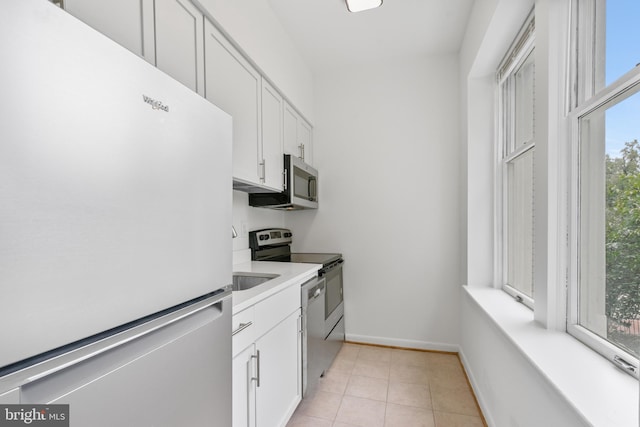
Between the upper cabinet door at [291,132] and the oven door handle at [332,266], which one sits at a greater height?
the upper cabinet door at [291,132]

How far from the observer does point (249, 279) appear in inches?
70.7

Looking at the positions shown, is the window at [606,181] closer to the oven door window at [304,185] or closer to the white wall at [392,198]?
the white wall at [392,198]

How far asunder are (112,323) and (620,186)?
147 centimetres

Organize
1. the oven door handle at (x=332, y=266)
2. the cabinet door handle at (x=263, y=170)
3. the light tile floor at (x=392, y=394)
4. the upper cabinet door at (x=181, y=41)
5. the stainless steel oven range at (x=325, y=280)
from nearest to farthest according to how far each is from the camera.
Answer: the upper cabinet door at (x=181, y=41) → the light tile floor at (x=392, y=394) → the cabinet door handle at (x=263, y=170) → the stainless steel oven range at (x=325, y=280) → the oven door handle at (x=332, y=266)

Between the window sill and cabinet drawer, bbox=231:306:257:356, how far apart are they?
1068mm

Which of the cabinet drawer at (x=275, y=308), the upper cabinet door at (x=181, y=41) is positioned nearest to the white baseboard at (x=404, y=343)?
the cabinet drawer at (x=275, y=308)

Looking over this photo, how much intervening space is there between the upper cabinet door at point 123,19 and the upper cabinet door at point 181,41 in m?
0.04

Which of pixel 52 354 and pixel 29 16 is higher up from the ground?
pixel 29 16

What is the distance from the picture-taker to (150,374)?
664 mm

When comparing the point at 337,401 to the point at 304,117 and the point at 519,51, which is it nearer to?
the point at 304,117

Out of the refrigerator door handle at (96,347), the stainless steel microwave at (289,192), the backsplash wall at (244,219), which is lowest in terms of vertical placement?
the refrigerator door handle at (96,347)

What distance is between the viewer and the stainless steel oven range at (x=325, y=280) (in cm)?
224

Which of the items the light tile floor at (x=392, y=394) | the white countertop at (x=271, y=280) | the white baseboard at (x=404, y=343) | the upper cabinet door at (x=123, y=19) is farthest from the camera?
the white baseboard at (x=404, y=343)

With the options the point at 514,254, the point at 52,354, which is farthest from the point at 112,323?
the point at 514,254
